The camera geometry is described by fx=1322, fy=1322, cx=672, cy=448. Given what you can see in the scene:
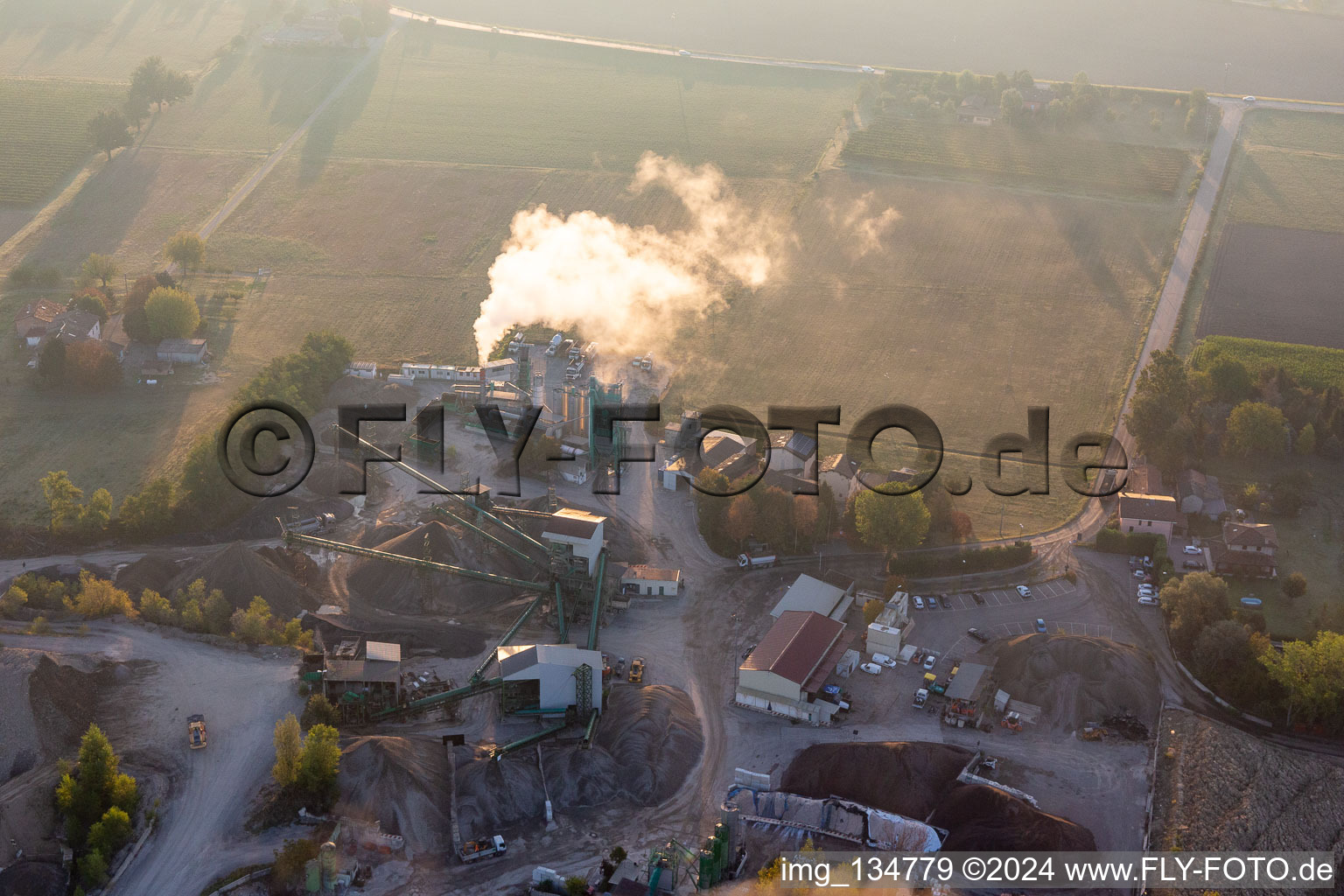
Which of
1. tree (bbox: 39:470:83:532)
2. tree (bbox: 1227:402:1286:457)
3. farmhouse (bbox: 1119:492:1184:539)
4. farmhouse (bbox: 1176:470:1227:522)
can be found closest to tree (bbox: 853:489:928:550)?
farmhouse (bbox: 1119:492:1184:539)

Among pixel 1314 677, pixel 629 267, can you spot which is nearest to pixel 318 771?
pixel 1314 677

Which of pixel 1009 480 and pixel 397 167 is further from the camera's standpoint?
pixel 397 167

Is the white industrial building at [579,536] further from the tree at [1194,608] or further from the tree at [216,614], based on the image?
the tree at [1194,608]

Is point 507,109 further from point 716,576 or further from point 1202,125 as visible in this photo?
point 716,576

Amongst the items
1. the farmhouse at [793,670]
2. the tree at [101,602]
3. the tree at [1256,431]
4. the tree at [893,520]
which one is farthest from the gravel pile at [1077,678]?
the tree at [101,602]

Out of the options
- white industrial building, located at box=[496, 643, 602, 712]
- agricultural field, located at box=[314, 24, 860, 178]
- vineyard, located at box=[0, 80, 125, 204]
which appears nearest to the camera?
white industrial building, located at box=[496, 643, 602, 712]

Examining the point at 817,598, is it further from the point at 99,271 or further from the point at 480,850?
the point at 99,271

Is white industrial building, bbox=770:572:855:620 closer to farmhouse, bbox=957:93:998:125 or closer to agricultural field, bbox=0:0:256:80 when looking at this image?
farmhouse, bbox=957:93:998:125

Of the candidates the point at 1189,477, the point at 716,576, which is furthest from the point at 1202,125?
the point at 716,576
